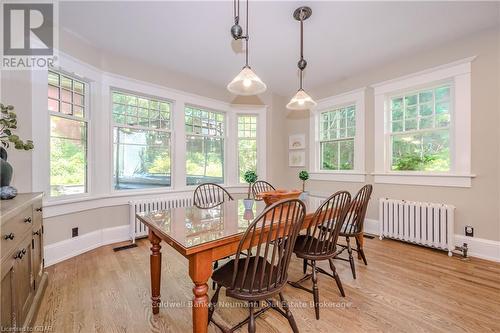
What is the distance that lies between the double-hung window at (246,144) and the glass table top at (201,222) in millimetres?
2448

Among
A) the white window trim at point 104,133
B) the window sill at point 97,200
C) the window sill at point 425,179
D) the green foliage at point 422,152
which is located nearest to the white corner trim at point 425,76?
the green foliage at point 422,152

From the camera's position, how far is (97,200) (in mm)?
3031

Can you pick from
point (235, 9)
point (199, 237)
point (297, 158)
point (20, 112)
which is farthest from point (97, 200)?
point (297, 158)

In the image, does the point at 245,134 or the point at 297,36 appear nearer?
the point at 297,36

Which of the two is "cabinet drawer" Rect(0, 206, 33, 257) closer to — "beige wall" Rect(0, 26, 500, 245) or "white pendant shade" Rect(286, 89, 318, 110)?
"beige wall" Rect(0, 26, 500, 245)

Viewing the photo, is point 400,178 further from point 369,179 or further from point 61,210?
point 61,210

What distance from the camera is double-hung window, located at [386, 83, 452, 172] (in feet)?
9.93

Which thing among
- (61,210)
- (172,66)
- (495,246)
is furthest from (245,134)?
(495,246)

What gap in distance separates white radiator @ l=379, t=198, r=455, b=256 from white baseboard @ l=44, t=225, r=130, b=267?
384 centimetres

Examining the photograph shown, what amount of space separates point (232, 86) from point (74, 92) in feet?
7.43

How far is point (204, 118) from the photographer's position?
4.27 meters

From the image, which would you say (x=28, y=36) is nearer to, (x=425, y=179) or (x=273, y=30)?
(x=273, y=30)

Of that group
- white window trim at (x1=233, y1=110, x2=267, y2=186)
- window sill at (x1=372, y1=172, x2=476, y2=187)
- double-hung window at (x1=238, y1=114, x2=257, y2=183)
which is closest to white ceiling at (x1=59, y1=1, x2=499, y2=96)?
white window trim at (x1=233, y1=110, x2=267, y2=186)

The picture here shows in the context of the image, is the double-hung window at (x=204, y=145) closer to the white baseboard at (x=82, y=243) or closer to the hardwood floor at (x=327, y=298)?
the white baseboard at (x=82, y=243)
